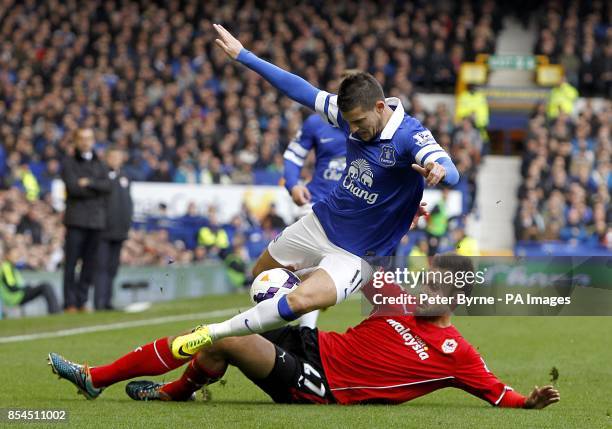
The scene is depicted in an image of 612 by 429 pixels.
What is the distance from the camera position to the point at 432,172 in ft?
21.6

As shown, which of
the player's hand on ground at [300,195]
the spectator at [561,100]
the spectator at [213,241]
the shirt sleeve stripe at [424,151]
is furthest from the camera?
the spectator at [561,100]

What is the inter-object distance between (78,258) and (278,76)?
318 inches

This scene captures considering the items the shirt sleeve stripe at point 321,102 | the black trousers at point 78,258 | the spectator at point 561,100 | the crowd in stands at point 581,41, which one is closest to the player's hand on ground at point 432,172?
the shirt sleeve stripe at point 321,102

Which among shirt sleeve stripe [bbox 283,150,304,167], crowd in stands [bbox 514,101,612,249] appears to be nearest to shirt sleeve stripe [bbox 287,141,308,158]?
shirt sleeve stripe [bbox 283,150,304,167]

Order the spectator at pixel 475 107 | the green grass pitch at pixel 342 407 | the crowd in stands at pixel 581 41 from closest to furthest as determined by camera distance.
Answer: the green grass pitch at pixel 342 407 < the spectator at pixel 475 107 < the crowd in stands at pixel 581 41

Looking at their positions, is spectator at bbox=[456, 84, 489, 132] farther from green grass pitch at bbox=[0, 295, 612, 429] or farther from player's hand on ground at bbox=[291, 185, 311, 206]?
player's hand on ground at bbox=[291, 185, 311, 206]

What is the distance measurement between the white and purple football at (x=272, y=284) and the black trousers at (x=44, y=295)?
8.48 m

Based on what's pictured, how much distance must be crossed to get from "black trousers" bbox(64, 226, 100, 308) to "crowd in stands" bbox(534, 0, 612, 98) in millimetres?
17119

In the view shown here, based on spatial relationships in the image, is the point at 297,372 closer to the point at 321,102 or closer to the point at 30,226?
the point at 321,102

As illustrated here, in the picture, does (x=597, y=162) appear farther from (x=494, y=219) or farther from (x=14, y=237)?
(x=14, y=237)

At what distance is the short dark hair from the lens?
716cm

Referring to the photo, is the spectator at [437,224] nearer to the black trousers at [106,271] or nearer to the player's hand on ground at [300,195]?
the black trousers at [106,271]

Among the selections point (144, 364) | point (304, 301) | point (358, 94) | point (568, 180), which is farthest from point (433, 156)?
point (568, 180)

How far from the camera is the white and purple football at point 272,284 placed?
7211mm
